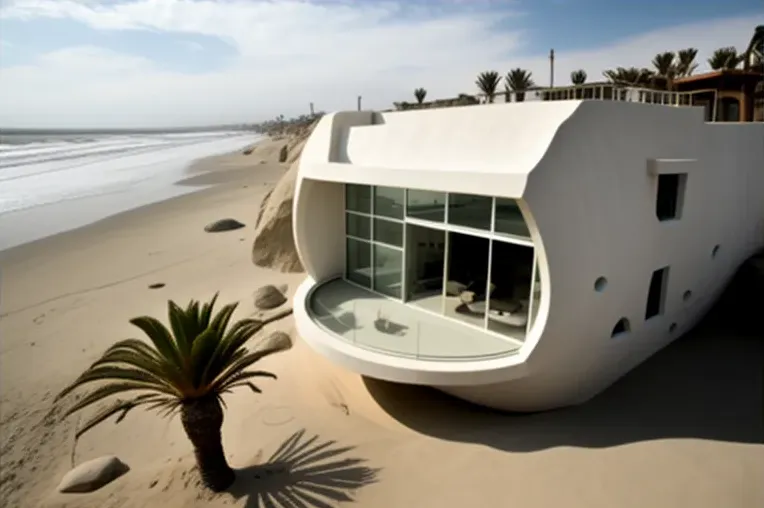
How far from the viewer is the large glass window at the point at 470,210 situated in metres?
9.38

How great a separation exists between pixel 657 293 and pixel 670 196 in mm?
1996

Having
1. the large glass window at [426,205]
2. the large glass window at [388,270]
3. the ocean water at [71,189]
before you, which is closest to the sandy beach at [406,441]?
the large glass window at [388,270]

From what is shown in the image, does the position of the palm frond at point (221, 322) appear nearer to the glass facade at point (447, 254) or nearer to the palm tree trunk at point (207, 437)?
the palm tree trunk at point (207, 437)

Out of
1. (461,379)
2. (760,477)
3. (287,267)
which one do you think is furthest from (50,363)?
(760,477)

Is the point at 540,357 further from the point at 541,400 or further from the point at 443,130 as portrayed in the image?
the point at 443,130

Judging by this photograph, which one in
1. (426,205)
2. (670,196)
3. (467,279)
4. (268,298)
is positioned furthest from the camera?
(268,298)

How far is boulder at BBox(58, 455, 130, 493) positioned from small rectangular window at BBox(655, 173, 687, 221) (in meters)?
11.2

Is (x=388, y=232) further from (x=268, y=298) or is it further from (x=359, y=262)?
(x=268, y=298)

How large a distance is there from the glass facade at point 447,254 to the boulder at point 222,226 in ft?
47.4

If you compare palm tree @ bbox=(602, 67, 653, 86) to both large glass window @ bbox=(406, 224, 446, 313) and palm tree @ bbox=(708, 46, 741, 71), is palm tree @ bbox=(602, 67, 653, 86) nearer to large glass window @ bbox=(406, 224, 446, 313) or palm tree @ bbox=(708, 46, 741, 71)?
palm tree @ bbox=(708, 46, 741, 71)

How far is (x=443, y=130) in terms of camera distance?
9.81 metres

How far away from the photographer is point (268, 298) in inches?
628

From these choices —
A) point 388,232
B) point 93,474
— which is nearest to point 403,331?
point 388,232

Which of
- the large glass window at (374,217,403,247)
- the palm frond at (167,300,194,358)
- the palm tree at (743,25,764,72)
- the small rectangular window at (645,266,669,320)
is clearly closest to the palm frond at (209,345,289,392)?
the palm frond at (167,300,194,358)
